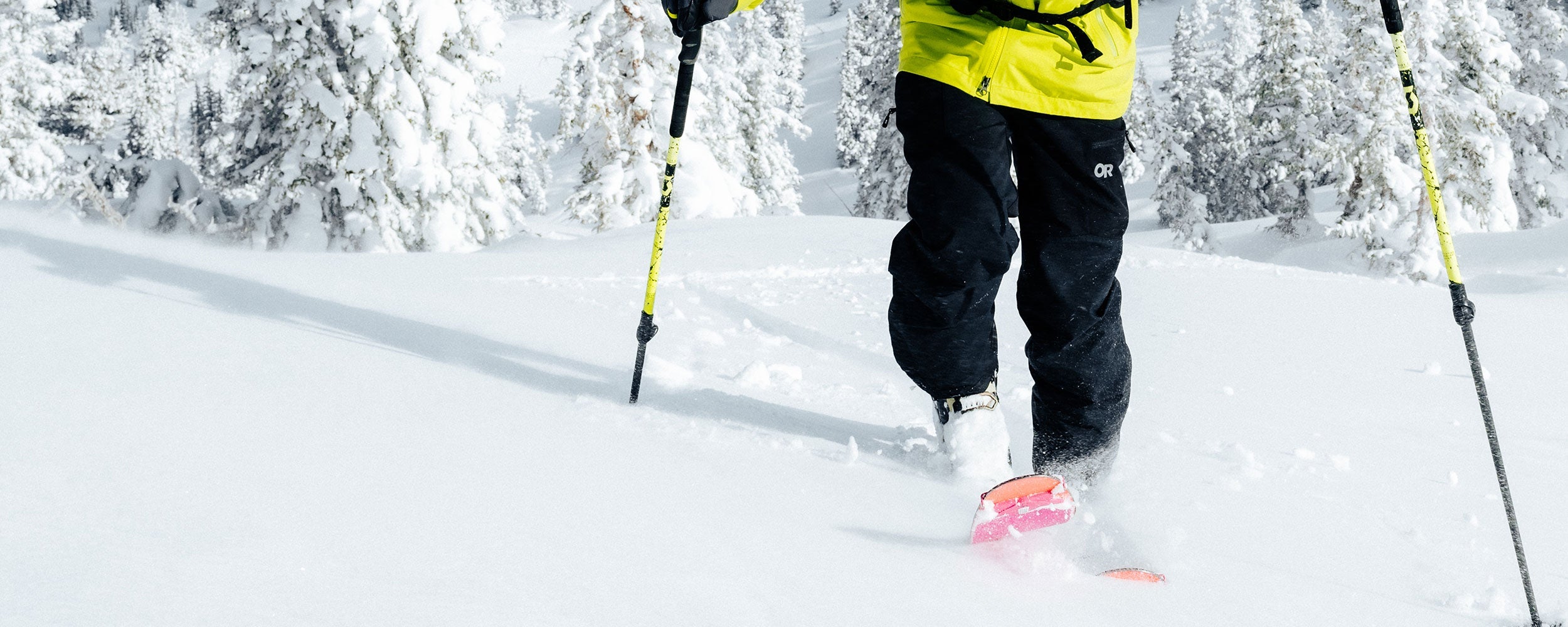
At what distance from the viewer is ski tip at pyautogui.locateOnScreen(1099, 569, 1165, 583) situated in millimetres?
1666

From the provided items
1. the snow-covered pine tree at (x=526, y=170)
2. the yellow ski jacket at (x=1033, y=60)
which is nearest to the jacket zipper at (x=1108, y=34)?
the yellow ski jacket at (x=1033, y=60)

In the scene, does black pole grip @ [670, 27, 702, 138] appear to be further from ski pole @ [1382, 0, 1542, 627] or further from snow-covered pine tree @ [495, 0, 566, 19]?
snow-covered pine tree @ [495, 0, 566, 19]

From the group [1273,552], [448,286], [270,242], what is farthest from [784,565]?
[270,242]

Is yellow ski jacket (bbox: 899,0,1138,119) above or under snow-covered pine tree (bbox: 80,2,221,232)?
above

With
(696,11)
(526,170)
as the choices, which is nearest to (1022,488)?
(696,11)

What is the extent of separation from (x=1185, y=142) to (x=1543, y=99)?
17.2 meters

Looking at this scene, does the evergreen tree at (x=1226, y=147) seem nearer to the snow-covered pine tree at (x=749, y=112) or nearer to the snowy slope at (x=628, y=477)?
the snow-covered pine tree at (x=749, y=112)

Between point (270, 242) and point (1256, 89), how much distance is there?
27959 mm

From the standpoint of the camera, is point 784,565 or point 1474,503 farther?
point 1474,503

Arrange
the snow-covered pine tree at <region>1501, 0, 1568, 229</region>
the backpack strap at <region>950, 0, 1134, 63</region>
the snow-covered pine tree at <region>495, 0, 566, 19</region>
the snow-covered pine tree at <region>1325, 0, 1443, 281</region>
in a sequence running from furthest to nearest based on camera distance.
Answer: the snow-covered pine tree at <region>495, 0, 566, 19</region>, the snow-covered pine tree at <region>1501, 0, 1568, 229</region>, the snow-covered pine tree at <region>1325, 0, 1443, 281</region>, the backpack strap at <region>950, 0, 1134, 63</region>

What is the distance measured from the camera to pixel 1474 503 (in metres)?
2.19

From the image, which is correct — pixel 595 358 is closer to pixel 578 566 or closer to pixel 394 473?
pixel 394 473

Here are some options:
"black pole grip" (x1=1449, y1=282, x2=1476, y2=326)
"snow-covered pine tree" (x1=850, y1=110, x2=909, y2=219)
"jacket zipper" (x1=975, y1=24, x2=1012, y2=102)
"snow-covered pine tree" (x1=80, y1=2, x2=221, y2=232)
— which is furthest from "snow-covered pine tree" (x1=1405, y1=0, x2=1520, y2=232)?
"snow-covered pine tree" (x1=80, y1=2, x2=221, y2=232)

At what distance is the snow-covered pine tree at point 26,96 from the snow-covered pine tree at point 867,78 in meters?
18.0
